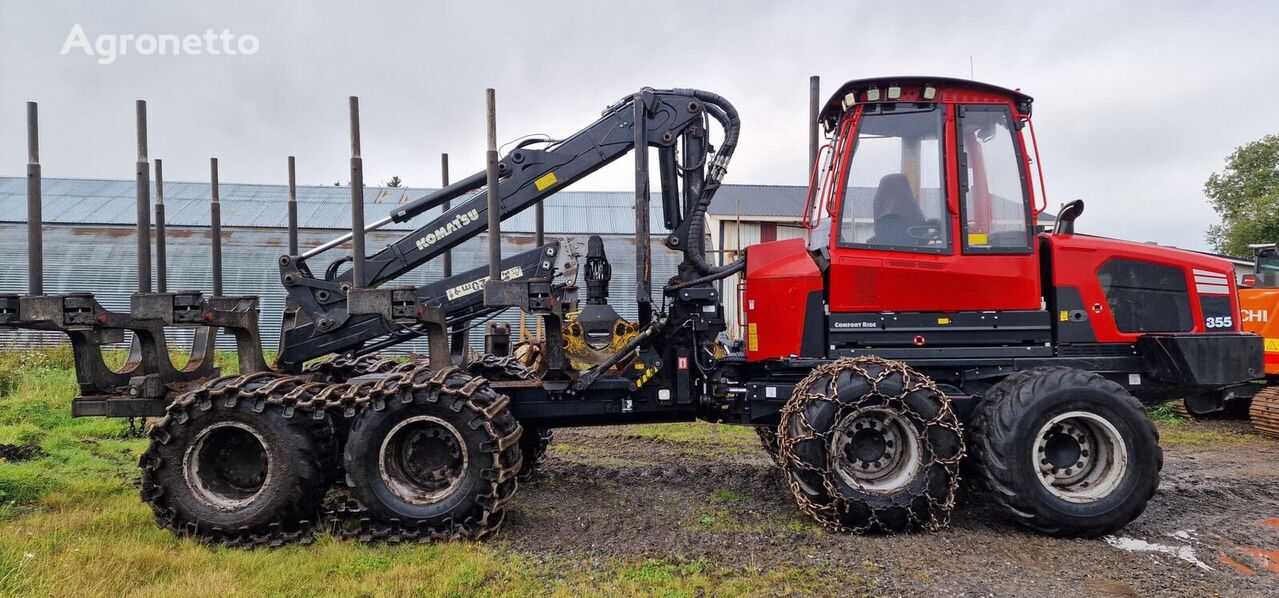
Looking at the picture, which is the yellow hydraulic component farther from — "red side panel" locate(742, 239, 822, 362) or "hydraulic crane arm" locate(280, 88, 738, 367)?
"red side panel" locate(742, 239, 822, 362)

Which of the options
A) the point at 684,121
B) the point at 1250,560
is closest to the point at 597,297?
the point at 684,121

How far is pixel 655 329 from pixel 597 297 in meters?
2.73

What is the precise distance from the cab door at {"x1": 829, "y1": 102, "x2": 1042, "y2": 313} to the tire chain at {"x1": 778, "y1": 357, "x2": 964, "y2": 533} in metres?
0.67

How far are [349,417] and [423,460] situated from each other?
620 millimetres

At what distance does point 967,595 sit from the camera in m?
4.11

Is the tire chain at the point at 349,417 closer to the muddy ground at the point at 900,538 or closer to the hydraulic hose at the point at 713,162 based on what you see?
the muddy ground at the point at 900,538

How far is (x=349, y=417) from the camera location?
523cm

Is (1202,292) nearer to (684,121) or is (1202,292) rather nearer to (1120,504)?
(1120,504)

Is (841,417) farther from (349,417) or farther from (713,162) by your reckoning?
(349,417)

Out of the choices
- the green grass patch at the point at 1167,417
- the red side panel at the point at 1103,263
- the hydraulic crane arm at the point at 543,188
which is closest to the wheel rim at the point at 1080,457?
the red side panel at the point at 1103,263

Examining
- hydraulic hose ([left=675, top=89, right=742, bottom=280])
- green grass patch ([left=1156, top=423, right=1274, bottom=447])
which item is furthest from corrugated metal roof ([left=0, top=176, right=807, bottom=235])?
hydraulic hose ([left=675, top=89, right=742, bottom=280])

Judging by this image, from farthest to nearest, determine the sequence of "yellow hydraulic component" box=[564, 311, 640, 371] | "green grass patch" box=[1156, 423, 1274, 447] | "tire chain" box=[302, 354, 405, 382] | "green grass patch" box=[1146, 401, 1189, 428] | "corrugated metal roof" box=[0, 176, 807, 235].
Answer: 1. "corrugated metal roof" box=[0, 176, 807, 235]
2. "green grass patch" box=[1146, 401, 1189, 428]
3. "green grass patch" box=[1156, 423, 1274, 447]
4. "yellow hydraulic component" box=[564, 311, 640, 371]
5. "tire chain" box=[302, 354, 405, 382]

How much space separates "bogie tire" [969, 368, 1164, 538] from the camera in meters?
5.10

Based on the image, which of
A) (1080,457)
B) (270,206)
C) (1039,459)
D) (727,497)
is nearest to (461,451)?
(727,497)
